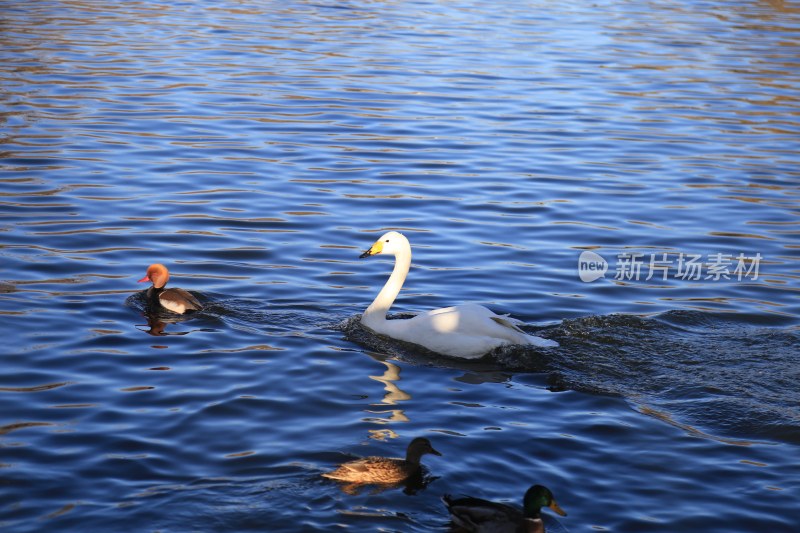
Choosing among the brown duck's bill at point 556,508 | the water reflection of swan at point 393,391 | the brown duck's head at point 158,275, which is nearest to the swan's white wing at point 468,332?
the water reflection of swan at point 393,391

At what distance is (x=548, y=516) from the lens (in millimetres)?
7195

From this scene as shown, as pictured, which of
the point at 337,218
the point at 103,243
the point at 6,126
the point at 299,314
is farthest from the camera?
the point at 6,126

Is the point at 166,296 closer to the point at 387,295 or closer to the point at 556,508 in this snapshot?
the point at 387,295

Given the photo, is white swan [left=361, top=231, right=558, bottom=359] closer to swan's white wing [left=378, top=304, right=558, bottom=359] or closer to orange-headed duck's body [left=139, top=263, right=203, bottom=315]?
swan's white wing [left=378, top=304, right=558, bottom=359]

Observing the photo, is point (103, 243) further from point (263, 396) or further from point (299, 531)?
point (299, 531)

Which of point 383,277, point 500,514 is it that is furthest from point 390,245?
point 500,514

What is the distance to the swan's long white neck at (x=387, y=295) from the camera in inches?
417

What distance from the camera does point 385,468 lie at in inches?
299

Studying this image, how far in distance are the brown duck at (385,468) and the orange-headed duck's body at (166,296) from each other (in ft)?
11.4

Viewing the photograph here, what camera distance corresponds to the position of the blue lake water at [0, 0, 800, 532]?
765 cm

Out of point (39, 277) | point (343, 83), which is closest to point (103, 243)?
point (39, 277)

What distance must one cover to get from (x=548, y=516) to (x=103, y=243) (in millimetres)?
7189

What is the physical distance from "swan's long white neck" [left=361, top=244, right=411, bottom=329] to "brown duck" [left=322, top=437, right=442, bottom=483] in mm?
2909

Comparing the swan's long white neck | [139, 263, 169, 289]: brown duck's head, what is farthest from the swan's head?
[139, 263, 169, 289]: brown duck's head
